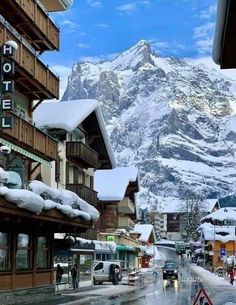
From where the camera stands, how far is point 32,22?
1174 inches

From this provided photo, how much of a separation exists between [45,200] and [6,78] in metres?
5.14

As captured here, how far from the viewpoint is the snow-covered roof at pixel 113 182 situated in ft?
208

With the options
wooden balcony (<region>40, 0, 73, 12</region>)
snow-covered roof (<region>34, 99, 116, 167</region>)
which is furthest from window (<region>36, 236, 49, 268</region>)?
wooden balcony (<region>40, 0, 73, 12</region>)

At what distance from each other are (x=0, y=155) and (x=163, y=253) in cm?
16133

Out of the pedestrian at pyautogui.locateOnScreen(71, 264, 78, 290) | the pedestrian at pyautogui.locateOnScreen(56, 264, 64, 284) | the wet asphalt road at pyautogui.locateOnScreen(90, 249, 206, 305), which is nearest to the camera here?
the wet asphalt road at pyautogui.locateOnScreen(90, 249, 206, 305)

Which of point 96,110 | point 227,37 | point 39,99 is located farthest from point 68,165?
point 227,37

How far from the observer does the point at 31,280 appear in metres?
29.1

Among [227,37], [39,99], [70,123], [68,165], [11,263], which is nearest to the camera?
[227,37]

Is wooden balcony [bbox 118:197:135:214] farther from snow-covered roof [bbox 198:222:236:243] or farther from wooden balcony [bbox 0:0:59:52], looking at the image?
wooden balcony [bbox 0:0:59:52]

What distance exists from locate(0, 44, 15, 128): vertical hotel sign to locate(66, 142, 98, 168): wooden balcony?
16.9m

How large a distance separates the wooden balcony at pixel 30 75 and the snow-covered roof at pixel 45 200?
205 inches

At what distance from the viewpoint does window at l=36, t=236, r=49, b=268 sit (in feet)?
100

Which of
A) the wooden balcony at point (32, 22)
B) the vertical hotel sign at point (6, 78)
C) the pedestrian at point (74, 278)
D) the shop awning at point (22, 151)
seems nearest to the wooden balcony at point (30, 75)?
the vertical hotel sign at point (6, 78)

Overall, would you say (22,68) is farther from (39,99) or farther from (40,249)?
(40,249)
